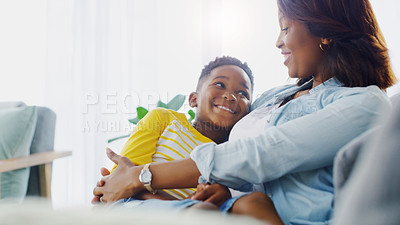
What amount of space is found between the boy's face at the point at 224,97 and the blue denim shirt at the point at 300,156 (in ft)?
1.51

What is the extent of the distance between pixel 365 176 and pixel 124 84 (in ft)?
8.05

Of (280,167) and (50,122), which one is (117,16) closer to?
(50,122)

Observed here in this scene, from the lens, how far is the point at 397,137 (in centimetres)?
34

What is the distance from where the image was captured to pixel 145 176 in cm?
79

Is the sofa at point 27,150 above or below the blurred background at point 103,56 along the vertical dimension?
below

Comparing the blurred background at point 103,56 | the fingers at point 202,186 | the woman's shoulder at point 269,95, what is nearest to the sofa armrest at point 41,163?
the fingers at point 202,186

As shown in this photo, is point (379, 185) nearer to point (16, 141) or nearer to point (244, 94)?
point (244, 94)

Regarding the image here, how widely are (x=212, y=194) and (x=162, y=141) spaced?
1.31 feet

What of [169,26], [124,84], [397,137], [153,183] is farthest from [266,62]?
[397,137]

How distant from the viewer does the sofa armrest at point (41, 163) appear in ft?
3.48

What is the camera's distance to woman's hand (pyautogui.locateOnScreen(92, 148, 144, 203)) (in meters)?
0.81

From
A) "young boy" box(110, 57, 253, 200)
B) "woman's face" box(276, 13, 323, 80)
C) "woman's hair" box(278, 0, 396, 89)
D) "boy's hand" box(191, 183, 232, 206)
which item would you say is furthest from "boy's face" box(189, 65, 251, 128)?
"boy's hand" box(191, 183, 232, 206)

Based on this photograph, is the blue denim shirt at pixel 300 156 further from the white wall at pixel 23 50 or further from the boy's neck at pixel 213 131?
the white wall at pixel 23 50

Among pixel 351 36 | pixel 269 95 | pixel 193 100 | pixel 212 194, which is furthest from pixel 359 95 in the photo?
pixel 193 100
